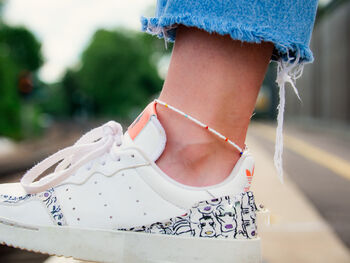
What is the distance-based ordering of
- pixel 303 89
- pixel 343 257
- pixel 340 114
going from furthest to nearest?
pixel 303 89 → pixel 340 114 → pixel 343 257

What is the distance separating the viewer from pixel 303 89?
30.0m

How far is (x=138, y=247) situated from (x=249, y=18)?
54 cm

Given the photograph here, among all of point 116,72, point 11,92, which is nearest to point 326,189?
point 11,92

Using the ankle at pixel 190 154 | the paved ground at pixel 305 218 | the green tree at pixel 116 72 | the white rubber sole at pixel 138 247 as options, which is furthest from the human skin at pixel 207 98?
the green tree at pixel 116 72

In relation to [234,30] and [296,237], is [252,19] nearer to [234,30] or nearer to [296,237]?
[234,30]

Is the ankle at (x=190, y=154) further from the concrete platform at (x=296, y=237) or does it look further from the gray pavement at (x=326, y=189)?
the gray pavement at (x=326, y=189)

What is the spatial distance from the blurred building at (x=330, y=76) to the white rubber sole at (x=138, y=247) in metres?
13.5

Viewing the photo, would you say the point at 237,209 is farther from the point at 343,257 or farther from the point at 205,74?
the point at 343,257

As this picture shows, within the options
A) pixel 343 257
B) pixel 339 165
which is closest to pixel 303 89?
pixel 339 165

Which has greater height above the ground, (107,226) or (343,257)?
(107,226)

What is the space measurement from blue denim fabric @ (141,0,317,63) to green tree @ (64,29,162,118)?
41.8m

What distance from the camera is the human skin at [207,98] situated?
0.92 m

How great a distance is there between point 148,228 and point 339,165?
7.61 meters

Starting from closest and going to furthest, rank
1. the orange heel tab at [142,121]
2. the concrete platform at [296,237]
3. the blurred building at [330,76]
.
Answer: the orange heel tab at [142,121], the concrete platform at [296,237], the blurred building at [330,76]
